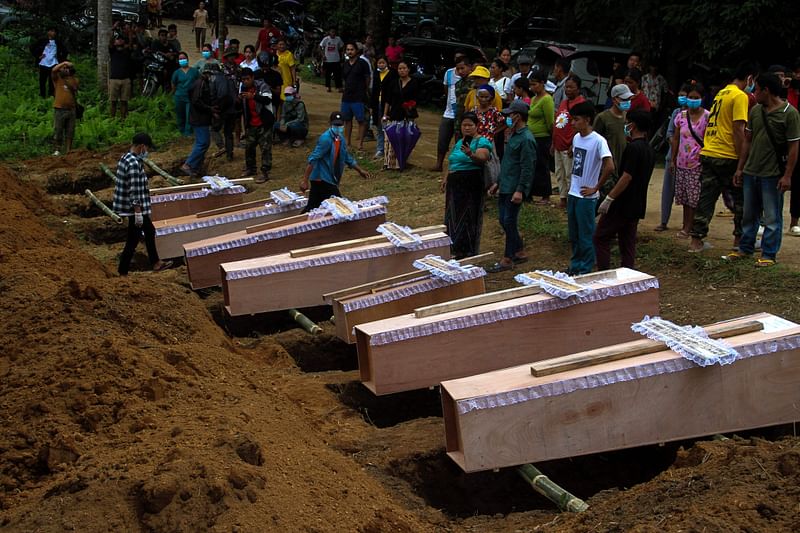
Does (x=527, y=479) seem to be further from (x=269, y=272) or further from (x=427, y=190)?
(x=427, y=190)

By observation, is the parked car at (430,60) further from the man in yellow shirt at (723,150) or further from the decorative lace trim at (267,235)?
the man in yellow shirt at (723,150)

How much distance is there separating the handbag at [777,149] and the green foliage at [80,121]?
1381cm

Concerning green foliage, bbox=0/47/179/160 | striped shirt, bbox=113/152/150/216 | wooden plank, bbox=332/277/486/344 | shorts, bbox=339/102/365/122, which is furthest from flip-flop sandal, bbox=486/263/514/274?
green foliage, bbox=0/47/179/160

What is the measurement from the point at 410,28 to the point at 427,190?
18072 mm

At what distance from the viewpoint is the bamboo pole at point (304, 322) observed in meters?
9.46

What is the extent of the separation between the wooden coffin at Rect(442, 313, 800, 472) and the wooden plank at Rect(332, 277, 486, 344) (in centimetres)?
223

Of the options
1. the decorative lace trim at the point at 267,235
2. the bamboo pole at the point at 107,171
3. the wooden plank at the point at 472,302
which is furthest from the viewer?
the bamboo pole at the point at 107,171

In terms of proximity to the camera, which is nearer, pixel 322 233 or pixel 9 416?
pixel 9 416

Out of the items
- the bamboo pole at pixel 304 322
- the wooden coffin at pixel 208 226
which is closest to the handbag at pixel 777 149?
the bamboo pole at pixel 304 322

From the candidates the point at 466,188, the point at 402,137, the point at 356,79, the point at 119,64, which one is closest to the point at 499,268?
the point at 466,188

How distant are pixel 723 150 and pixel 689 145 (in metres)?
0.74

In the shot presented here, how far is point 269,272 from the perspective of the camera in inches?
382

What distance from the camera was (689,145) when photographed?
10898 mm

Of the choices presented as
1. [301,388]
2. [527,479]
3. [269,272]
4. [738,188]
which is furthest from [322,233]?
[527,479]
